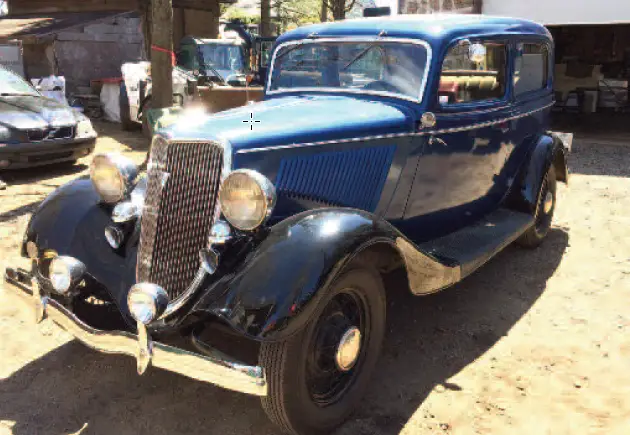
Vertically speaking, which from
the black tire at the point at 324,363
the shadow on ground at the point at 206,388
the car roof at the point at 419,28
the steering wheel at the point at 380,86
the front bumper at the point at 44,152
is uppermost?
the car roof at the point at 419,28

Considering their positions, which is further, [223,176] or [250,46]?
[250,46]

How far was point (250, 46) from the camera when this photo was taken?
564 inches

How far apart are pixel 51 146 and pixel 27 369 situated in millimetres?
4736

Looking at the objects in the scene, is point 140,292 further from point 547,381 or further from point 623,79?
point 623,79

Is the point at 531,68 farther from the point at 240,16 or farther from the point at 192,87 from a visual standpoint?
the point at 240,16

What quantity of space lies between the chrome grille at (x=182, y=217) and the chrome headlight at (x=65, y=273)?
1.02 feet

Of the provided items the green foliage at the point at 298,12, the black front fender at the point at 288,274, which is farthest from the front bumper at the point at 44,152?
the green foliage at the point at 298,12

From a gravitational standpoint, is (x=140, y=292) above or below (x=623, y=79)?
below

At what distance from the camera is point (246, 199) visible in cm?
258

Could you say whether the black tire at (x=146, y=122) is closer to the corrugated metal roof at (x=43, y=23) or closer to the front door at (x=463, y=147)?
the corrugated metal roof at (x=43, y=23)

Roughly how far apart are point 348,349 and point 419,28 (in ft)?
7.05

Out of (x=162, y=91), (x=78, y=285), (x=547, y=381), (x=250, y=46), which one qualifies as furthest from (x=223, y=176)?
(x=250, y=46)

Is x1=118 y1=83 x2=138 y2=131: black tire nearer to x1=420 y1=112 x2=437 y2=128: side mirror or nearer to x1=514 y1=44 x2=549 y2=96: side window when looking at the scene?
x1=514 y1=44 x2=549 y2=96: side window

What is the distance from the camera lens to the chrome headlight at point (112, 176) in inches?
123
